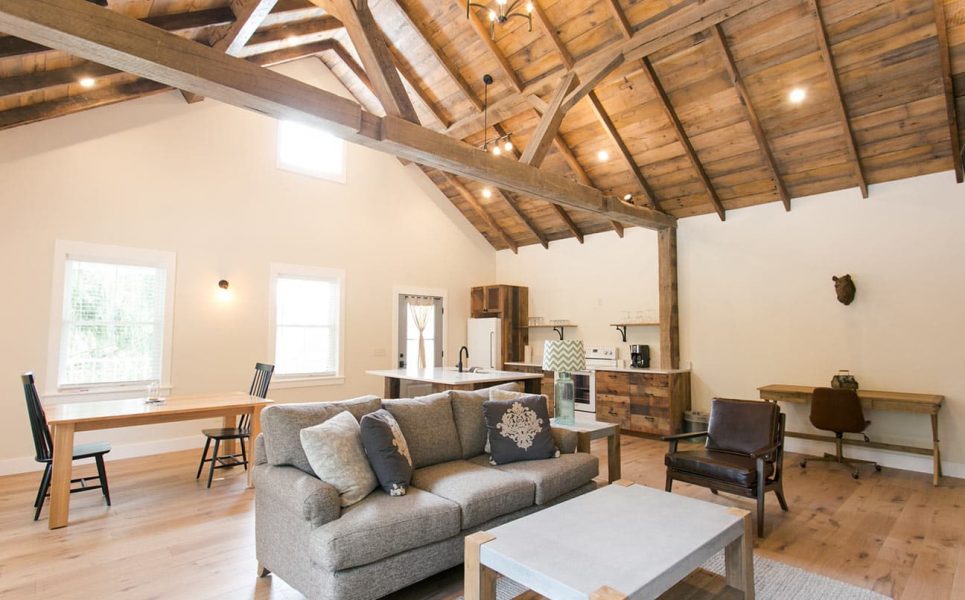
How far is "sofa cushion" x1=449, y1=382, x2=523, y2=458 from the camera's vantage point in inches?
137

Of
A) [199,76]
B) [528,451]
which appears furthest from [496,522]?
[199,76]

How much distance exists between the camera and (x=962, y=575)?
2.76 m

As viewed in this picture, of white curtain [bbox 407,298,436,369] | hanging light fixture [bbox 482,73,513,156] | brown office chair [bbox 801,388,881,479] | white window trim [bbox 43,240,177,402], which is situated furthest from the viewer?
white curtain [bbox 407,298,436,369]

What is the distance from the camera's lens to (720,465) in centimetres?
345

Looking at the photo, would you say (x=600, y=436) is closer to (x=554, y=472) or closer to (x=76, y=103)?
(x=554, y=472)

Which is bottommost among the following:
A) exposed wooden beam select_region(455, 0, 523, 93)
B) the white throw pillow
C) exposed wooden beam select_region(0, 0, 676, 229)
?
the white throw pillow

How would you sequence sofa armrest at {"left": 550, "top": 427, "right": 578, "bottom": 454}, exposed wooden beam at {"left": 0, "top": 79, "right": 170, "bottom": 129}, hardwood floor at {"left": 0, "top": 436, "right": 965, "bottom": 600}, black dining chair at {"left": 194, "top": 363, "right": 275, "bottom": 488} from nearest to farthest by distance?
hardwood floor at {"left": 0, "top": 436, "right": 965, "bottom": 600} < sofa armrest at {"left": 550, "top": 427, "right": 578, "bottom": 454} < black dining chair at {"left": 194, "top": 363, "right": 275, "bottom": 488} < exposed wooden beam at {"left": 0, "top": 79, "right": 170, "bottom": 129}

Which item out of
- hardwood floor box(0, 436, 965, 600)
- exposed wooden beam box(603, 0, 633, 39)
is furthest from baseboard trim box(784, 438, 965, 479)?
exposed wooden beam box(603, 0, 633, 39)

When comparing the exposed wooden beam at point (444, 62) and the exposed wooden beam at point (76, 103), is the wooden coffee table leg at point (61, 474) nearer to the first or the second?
the exposed wooden beam at point (76, 103)

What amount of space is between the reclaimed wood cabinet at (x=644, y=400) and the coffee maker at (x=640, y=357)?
354mm

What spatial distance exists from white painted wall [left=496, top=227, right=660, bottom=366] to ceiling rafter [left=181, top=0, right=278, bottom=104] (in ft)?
17.4

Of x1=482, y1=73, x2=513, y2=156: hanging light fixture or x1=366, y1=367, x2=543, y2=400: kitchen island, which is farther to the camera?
x1=482, y1=73, x2=513, y2=156: hanging light fixture

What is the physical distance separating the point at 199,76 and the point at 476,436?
2871mm

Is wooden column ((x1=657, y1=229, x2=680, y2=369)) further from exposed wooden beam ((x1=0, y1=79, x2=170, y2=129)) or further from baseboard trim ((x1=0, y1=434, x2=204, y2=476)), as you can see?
exposed wooden beam ((x1=0, y1=79, x2=170, y2=129))
